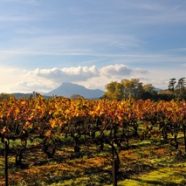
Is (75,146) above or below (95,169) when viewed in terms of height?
above

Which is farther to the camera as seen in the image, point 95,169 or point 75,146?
point 75,146

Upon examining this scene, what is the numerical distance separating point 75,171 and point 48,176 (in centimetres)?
380

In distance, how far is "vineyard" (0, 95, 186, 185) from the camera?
160 ft

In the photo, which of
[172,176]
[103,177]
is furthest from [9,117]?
[172,176]

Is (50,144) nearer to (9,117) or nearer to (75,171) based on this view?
(9,117)

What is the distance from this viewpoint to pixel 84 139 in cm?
7150

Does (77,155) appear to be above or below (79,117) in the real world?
below

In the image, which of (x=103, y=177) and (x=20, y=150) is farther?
(x=20, y=150)

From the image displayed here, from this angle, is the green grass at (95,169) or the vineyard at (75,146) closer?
the green grass at (95,169)

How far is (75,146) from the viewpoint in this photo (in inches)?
2459

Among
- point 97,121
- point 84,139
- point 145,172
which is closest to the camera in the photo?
point 145,172

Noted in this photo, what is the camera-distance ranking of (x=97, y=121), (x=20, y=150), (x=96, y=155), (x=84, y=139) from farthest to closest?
(x=84, y=139) → (x=97, y=121) → (x=96, y=155) → (x=20, y=150)

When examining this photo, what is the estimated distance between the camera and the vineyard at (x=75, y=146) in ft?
160

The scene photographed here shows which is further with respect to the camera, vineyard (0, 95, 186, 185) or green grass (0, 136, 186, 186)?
vineyard (0, 95, 186, 185)
